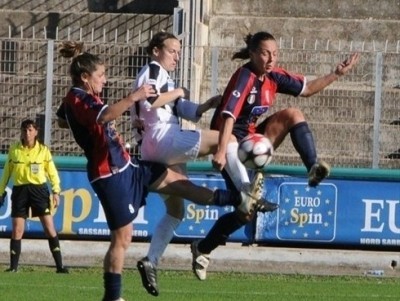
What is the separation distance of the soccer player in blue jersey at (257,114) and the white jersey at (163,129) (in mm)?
270

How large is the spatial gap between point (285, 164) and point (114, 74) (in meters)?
2.78

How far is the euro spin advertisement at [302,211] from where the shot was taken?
18922 millimetres

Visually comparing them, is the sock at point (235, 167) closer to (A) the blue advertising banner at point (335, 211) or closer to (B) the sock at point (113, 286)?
(B) the sock at point (113, 286)

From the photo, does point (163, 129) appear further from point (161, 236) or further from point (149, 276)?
point (149, 276)

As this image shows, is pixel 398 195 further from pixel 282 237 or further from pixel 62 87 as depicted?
pixel 62 87

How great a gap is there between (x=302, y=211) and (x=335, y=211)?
1.42ft

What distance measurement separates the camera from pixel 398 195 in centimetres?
1891

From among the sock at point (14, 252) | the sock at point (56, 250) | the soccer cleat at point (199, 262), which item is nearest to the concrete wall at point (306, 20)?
the sock at point (56, 250)

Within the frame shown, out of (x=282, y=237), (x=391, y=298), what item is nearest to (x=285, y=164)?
(x=282, y=237)

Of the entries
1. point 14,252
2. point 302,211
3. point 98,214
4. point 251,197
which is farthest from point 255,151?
point 98,214

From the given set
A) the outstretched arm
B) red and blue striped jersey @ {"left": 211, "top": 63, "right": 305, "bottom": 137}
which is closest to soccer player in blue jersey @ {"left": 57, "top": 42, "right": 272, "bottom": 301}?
red and blue striped jersey @ {"left": 211, "top": 63, "right": 305, "bottom": 137}

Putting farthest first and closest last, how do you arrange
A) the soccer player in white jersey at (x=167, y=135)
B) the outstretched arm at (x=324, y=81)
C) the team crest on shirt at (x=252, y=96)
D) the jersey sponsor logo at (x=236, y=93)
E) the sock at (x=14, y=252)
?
the sock at (x=14, y=252) < the outstretched arm at (x=324, y=81) < the team crest on shirt at (x=252, y=96) < the jersey sponsor logo at (x=236, y=93) < the soccer player in white jersey at (x=167, y=135)

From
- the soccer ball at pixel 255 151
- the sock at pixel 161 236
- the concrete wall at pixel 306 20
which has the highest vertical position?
the concrete wall at pixel 306 20

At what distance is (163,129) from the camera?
12406 millimetres
